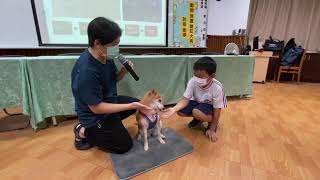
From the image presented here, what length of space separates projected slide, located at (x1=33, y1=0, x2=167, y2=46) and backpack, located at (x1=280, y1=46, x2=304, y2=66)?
2.77 m

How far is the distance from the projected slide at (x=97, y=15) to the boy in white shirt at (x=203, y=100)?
2.09m

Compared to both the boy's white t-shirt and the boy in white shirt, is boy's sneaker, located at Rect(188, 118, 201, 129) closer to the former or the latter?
the boy in white shirt

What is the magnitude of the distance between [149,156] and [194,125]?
2.42 feet

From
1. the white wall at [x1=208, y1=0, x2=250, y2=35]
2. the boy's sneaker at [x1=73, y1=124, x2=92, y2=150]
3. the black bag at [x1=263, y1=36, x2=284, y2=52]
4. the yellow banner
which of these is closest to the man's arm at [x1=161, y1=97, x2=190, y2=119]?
the boy's sneaker at [x1=73, y1=124, x2=92, y2=150]

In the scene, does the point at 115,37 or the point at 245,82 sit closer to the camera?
the point at 115,37

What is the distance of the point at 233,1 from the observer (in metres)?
4.77

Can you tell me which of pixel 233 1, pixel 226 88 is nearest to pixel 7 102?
pixel 226 88

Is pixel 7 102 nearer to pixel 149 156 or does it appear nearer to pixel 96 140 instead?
pixel 96 140

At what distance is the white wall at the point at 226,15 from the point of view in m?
4.80

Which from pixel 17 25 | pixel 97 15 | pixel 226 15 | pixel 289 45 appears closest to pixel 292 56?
pixel 289 45

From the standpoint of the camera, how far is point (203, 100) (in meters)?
1.88

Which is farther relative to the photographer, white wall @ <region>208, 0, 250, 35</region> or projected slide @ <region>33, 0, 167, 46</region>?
white wall @ <region>208, 0, 250, 35</region>

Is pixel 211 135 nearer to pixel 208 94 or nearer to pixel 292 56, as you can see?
pixel 208 94

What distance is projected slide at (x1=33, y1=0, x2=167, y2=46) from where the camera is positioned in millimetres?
3014
